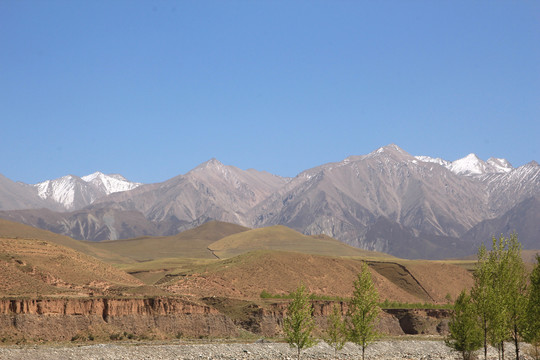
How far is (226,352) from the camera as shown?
3206 inches

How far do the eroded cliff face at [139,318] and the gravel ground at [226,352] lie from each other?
22.3 ft

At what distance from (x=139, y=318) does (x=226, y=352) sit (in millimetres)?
15994

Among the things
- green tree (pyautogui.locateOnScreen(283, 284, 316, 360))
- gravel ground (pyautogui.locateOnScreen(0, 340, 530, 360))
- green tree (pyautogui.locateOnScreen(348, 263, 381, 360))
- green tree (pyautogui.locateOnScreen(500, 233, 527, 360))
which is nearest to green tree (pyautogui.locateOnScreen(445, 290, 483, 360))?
Answer: green tree (pyautogui.locateOnScreen(500, 233, 527, 360))

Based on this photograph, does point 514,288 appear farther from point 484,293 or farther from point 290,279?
point 290,279

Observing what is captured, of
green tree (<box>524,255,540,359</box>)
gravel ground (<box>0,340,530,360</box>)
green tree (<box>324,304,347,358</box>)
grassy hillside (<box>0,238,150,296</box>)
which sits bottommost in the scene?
gravel ground (<box>0,340,530,360</box>)

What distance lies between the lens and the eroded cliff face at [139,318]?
79.0 meters

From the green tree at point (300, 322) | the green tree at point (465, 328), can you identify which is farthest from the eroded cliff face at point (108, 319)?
the green tree at point (465, 328)

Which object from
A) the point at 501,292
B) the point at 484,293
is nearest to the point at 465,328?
the point at 484,293

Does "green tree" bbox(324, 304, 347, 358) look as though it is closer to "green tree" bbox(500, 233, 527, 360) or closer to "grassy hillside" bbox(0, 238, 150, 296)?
"green tree" bbox(500, 233, 527, 360)

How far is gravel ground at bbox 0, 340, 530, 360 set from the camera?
68.1m

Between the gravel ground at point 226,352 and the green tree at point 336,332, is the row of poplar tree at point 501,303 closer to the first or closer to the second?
the green tree at point 336,332

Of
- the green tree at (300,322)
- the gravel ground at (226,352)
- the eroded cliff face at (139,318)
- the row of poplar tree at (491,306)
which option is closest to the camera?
the row of poplar tree at (491,306)

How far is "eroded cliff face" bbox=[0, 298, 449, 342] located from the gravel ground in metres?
6.80

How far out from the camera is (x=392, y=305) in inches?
5595
